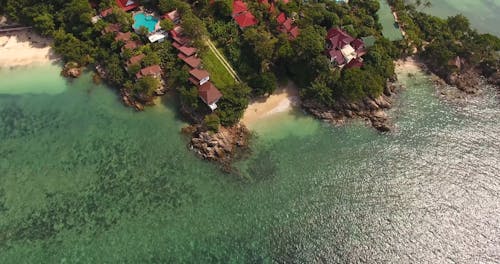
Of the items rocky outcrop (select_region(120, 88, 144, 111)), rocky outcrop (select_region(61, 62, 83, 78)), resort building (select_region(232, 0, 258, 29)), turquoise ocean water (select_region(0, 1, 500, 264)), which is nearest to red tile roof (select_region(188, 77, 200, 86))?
turquoise ocean water (select_region(0, 1, 500, 264))

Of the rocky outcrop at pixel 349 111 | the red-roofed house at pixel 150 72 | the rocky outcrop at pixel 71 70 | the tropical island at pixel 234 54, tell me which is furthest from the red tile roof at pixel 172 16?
the rocky outcrop at pixel 349 111

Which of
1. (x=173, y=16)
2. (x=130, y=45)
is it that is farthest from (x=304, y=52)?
(x=130, y=45)

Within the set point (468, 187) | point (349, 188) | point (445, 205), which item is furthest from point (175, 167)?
point (468, 187)

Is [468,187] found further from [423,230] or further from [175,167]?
[175,167]

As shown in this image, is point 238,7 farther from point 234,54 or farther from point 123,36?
point 123,36

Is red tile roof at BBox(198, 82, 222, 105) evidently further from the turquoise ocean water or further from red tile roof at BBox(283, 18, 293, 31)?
red tile roof at BBox(283, 18, 293, 31)
